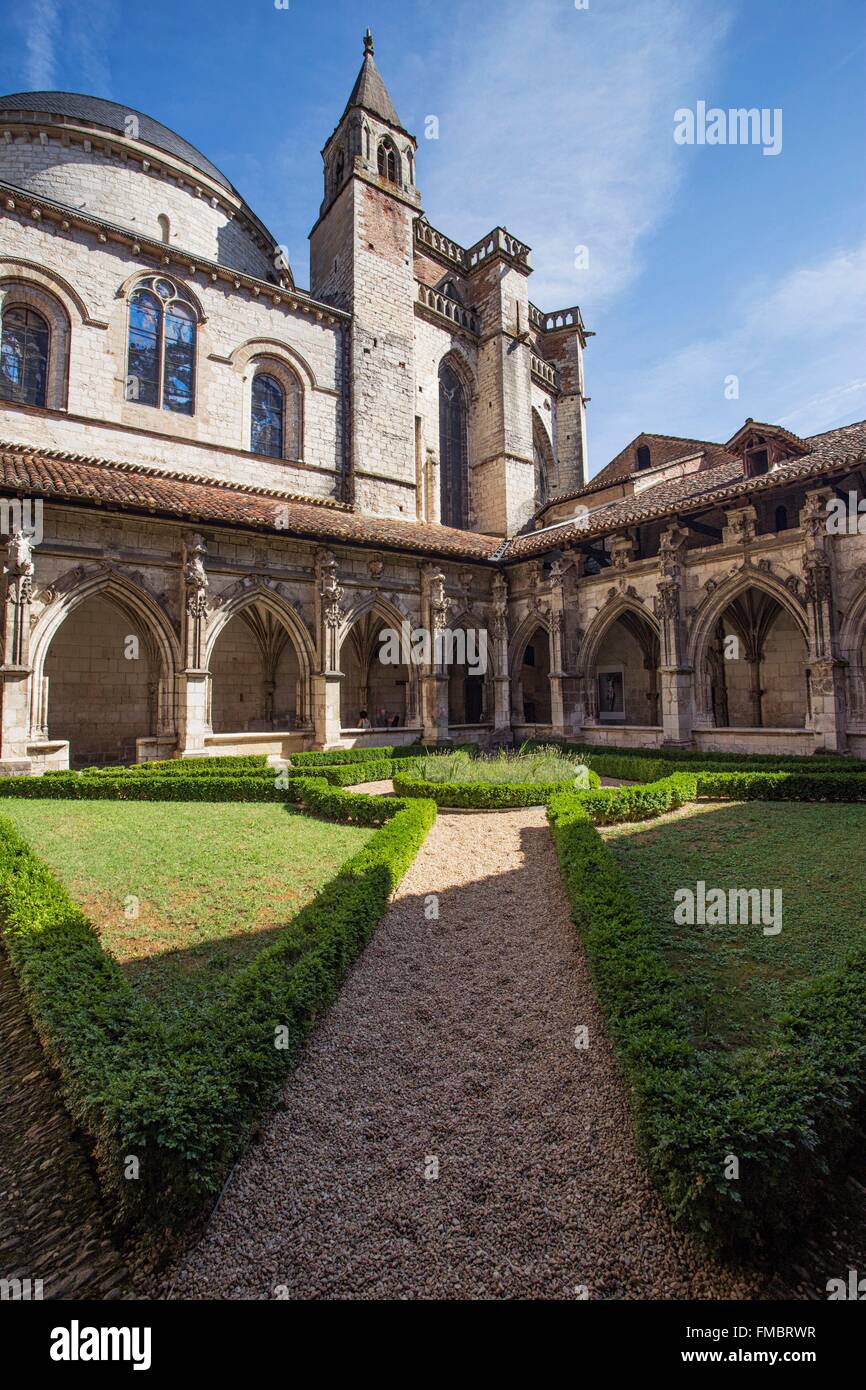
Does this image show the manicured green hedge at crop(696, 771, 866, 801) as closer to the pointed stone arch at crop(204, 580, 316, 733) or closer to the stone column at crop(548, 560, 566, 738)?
the stone column at crop(548, 560, 566, 738)

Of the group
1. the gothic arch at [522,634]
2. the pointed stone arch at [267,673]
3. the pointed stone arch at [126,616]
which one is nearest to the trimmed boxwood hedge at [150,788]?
the pointed stone arch at [126,616]

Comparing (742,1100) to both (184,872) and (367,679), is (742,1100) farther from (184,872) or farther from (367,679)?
(367,679)

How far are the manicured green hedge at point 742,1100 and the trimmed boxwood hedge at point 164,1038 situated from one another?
6.17ft

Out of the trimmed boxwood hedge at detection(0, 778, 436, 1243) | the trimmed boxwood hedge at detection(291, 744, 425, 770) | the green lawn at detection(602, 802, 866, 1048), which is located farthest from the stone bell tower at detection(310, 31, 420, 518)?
the trimmed boxwood hedge at detection(0, 778, 436, 1243)

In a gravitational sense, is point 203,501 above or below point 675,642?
above

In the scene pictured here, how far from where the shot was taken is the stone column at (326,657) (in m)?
16.2

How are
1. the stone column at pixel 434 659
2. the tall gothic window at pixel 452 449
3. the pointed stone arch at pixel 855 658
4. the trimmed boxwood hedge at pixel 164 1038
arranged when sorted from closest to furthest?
the trimmed boxwood hedge at pixel 164 1038, the pointed stone arch at pixel 855 658, the stone column at pixel 434 659, the tall gothic window at pixel 452 449

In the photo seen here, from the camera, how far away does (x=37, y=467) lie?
13.6m

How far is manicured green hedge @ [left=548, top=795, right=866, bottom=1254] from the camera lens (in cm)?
230

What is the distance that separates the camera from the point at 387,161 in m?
22.5

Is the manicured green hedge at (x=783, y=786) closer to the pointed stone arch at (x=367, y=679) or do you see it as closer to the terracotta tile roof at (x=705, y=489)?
the terracotta tile roof at (x=705, y=489)

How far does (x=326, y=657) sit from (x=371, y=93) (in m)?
22.6

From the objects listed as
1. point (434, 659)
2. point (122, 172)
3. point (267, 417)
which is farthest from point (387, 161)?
point (434, 659)
